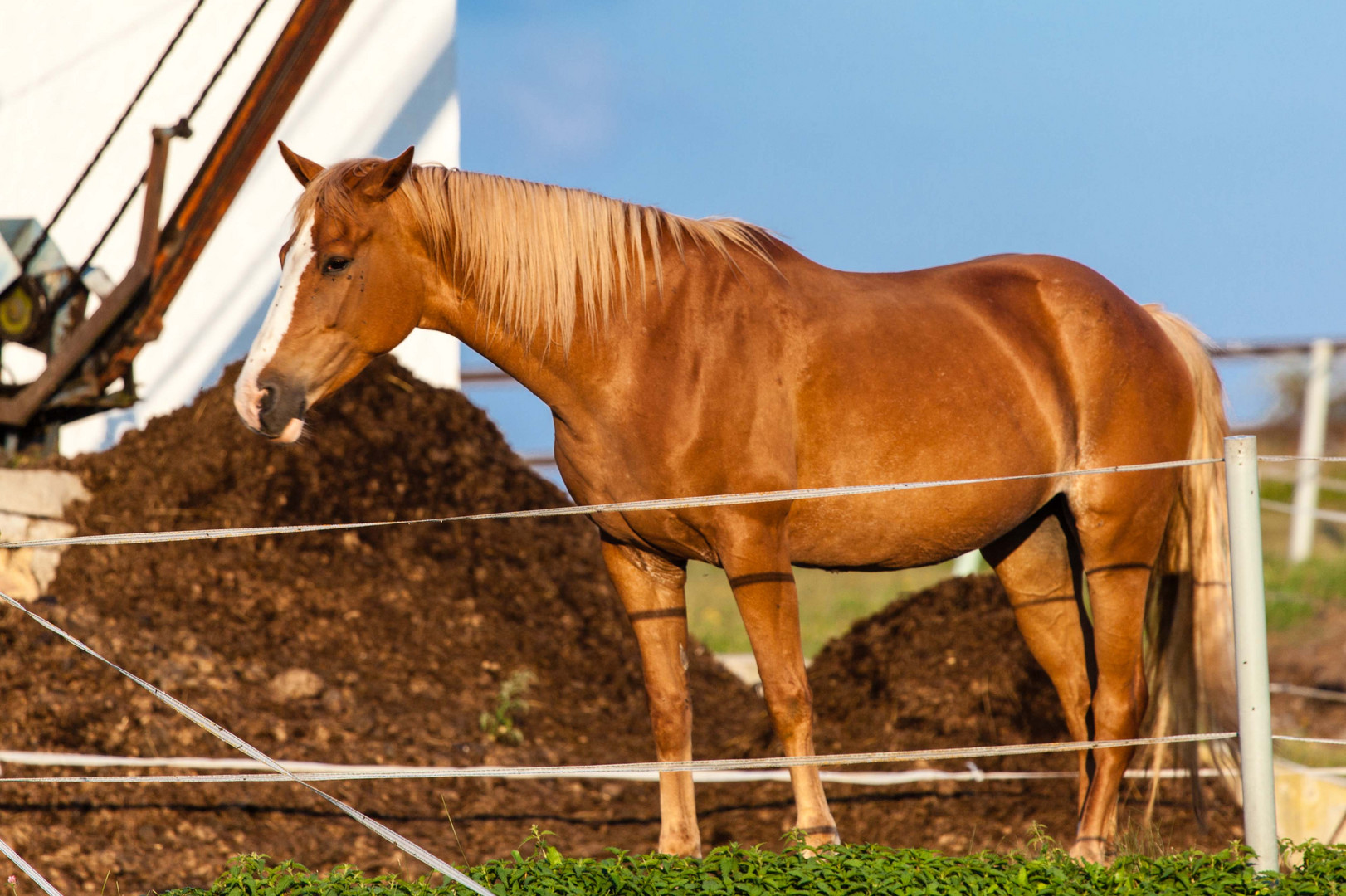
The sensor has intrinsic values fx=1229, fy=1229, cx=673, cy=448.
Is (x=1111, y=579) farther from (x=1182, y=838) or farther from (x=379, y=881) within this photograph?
(x=379, y=881)

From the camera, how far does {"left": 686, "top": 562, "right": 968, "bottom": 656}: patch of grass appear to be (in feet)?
31.6

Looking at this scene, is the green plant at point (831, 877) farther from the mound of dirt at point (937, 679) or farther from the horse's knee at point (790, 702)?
the mound of dirt at point (937, 679)

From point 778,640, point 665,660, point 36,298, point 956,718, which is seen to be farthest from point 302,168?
point 36,298

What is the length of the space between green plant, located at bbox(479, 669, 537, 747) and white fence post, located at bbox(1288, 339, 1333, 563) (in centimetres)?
699

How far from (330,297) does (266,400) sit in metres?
0.30

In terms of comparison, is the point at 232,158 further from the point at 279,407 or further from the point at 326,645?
the point at 279,407

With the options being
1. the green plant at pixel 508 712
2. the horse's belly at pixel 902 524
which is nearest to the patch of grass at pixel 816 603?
the green plant at pixel 508 712

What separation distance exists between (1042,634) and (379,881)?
2284 mm

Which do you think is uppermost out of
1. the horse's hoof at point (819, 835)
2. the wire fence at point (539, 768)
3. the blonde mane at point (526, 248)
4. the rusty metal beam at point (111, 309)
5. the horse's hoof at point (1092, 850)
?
the rusty metal beam at point (111, 309)

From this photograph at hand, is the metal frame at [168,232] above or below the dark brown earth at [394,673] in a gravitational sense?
above

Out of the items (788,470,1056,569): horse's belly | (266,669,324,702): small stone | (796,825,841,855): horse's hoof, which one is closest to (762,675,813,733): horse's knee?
(796,825,841,855): horse's hoof

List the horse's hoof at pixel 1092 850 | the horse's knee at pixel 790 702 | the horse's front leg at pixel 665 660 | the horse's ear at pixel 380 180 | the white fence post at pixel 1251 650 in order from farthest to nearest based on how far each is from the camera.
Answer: the horse's hoof at pixel 1092 850 < the horse's front leg at pixel 665 660 < the horse's knee at pixel 790 702 < the horse's ear at pixel 380 180 < the white fence post at pixel 1251 650

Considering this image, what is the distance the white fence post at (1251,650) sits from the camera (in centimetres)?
284

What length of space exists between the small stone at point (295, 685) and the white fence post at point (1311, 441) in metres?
7.91
